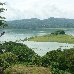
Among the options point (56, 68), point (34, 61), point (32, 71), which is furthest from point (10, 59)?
point (32, 71)

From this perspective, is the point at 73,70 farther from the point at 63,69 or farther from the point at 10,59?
the point at 10,59

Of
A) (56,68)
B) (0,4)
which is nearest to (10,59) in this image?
(56,68)

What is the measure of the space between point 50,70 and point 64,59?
26.2ft

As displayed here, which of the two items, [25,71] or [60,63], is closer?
[25,71]

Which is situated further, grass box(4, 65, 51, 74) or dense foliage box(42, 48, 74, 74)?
dense foliage box(42, 48, 74, 74)

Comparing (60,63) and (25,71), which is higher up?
(25,71)

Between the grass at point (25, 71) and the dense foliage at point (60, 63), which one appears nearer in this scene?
the grass at point (25, 71)

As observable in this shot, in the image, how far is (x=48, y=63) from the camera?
52812 millimetres

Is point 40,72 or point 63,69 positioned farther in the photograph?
point 63,69

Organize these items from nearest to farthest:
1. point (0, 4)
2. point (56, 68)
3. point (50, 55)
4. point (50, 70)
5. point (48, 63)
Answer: point (0, 4) → point (50, 70) → point (56, 68) → point (48, 63) → point (50, 55)

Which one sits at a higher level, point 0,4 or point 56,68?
point 0,4

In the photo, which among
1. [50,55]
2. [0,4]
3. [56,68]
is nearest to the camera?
[0,4]

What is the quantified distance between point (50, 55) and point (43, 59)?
11.7ft

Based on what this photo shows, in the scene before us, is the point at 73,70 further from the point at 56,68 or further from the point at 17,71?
the point at 17,71
